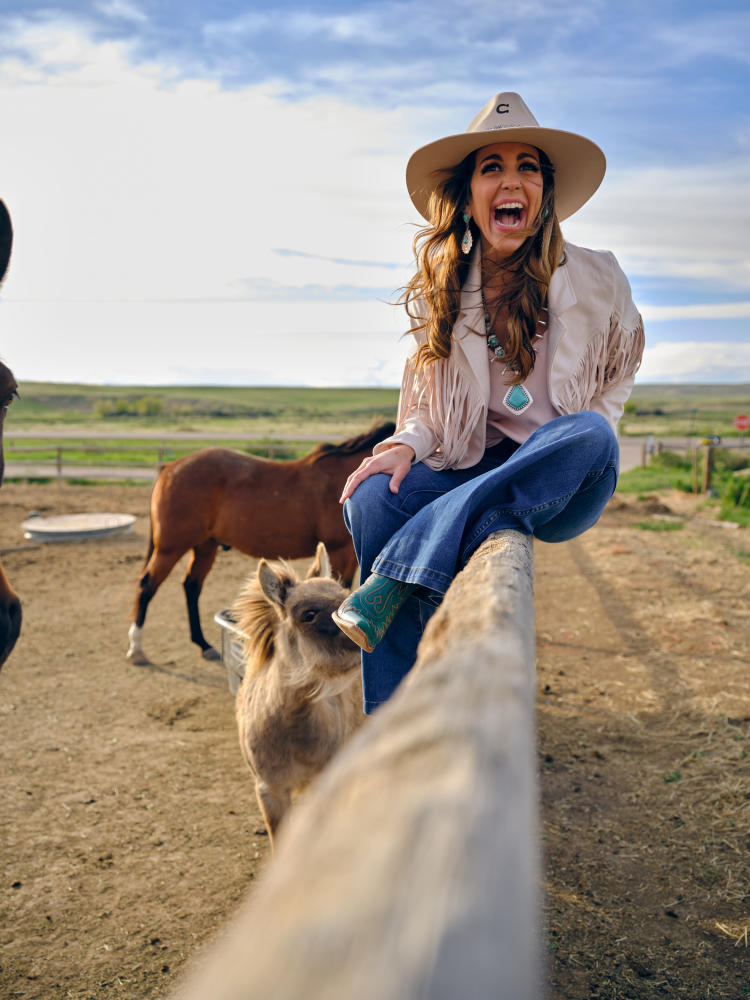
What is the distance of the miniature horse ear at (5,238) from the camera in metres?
3.69

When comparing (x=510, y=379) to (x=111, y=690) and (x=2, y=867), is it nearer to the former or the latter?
(x=2, y=867)

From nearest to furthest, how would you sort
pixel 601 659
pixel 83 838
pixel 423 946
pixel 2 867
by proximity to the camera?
pixel 423 946
pixel 2 867
pixel 83 838
pixel 601 659

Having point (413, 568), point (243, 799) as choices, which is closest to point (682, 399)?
point (243, 799)

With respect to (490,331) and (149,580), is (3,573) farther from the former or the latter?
(149,580)

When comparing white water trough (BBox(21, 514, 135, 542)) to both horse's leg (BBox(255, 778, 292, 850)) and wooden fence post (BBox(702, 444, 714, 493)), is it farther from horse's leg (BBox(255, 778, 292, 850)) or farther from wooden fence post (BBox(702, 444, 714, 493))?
wooden fence post (BBox(702, 444, 714, 493))

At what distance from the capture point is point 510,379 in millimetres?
2416

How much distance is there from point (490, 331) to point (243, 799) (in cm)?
313

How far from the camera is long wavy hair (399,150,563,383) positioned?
2.38 metres

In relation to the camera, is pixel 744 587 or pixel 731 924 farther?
pixel 744 587

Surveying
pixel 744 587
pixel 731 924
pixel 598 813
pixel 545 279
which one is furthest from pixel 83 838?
pixel 744 587

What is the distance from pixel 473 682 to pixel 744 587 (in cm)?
855

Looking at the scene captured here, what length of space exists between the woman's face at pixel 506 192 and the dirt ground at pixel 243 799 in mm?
2739

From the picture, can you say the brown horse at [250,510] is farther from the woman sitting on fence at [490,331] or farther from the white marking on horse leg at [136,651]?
the woman sitting on fence at [490,331]

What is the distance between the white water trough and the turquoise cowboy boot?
947 centimetres
